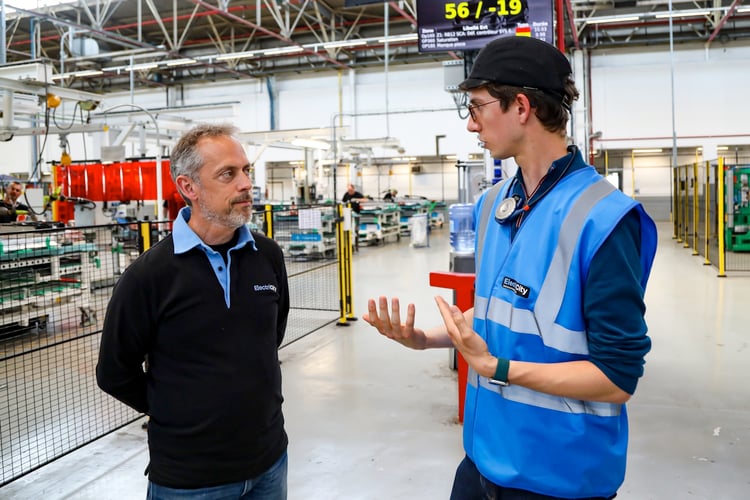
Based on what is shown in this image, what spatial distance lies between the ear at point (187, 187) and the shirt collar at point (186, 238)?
70 mm

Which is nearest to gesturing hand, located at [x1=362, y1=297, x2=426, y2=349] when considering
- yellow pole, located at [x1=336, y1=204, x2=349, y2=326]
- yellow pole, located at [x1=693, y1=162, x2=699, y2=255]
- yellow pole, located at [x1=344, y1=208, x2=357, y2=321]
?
yellow pole, located at [x1=336, y1=204, x2=349, y2=326]

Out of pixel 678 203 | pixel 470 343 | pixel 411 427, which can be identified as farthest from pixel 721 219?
pixel 470 343

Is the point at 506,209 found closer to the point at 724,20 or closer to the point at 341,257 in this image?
the point at 341,257

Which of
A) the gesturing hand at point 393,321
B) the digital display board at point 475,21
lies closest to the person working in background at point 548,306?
the gesturing hand at point 393,321

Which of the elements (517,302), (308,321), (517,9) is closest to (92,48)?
(308,321)

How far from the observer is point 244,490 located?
172 centimetres

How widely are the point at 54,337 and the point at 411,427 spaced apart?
3.42m

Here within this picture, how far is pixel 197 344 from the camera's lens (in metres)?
1.67

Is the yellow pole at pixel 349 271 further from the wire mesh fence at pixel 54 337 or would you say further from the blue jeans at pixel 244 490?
the blue jeans at pixel 244 490

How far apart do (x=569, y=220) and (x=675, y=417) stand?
371 centimetres

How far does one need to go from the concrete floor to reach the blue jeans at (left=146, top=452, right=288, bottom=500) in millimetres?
1516

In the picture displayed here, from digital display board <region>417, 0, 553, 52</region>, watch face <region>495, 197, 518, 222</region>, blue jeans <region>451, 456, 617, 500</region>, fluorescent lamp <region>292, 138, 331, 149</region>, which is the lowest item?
blue jeans <region>451, 456, 617, 500</region>

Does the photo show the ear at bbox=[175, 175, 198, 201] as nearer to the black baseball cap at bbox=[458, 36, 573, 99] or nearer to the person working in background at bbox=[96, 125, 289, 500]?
the person working in background at bbox=[96, 125, 289, 500]

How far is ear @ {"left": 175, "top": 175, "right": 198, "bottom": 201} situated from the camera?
1790mm
